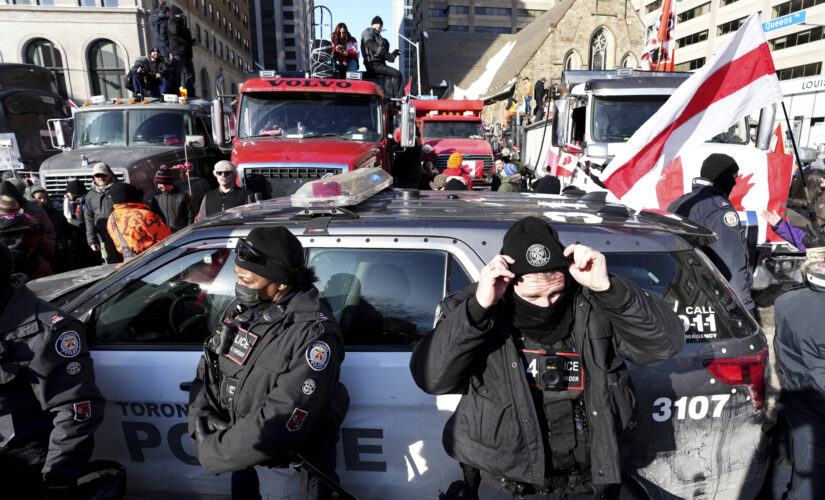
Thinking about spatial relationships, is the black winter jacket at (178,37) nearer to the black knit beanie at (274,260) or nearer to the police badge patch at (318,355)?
the black knit beanie at (274,260)

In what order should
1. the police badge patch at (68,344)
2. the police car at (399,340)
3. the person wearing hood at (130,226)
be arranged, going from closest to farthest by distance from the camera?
1. the police badge patch at (68,344)
2. the police car at (399,340)
3. the person wearing hood at (130,226)

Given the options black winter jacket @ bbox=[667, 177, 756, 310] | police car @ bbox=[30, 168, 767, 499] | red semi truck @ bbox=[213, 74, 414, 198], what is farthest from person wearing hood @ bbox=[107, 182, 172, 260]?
black winter jacket @ bbox=[667, 177, 756, 310]

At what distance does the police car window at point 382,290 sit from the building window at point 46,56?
34.4m

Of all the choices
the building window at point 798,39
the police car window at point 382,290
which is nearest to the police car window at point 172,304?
the police car window at point 382,290

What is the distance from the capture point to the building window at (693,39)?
51.8 m

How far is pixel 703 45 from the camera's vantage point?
51.8 m

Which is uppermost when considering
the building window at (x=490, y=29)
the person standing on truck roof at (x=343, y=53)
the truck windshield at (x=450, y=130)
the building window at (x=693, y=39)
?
the building window at (x=490, y=29)

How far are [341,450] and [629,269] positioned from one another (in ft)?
5.69

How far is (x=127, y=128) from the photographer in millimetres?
9227

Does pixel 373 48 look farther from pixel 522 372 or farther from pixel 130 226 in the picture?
pixel 522 372

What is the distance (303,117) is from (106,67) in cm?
2935

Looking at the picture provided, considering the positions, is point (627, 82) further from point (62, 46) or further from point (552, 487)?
point (62, 46)

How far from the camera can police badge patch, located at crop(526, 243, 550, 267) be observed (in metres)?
1.58

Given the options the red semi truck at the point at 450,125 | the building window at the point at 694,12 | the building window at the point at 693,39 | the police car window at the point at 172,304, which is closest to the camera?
the police car window at the point at 172,304
